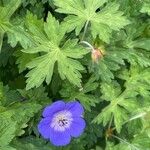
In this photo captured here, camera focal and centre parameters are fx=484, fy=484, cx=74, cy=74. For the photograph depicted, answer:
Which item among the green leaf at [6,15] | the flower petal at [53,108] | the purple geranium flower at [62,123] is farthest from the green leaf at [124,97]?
the green leaf at [6,15]

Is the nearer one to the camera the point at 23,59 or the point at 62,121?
the point at 62,121

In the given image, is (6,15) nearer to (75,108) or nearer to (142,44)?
(75,108)

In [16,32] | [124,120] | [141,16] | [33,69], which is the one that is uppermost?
[16,32]

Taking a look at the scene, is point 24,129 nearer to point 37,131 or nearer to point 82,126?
point 37,131

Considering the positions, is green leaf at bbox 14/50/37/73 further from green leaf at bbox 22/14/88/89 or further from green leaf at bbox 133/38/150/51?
green leaf at bbox 133/38/150/51

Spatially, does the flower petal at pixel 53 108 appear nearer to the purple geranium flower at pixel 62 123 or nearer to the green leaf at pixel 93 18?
the purple geranium flower at pixel 62 123

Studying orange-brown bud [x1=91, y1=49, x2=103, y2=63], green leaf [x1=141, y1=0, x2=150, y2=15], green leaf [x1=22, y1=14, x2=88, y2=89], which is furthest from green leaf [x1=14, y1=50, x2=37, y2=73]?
green leaf [x1=141, y1=0, x2=150, y2=15]

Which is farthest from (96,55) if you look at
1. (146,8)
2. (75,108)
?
(146,8)

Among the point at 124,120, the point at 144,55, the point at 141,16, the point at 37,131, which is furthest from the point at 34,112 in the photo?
the point at 141,16
